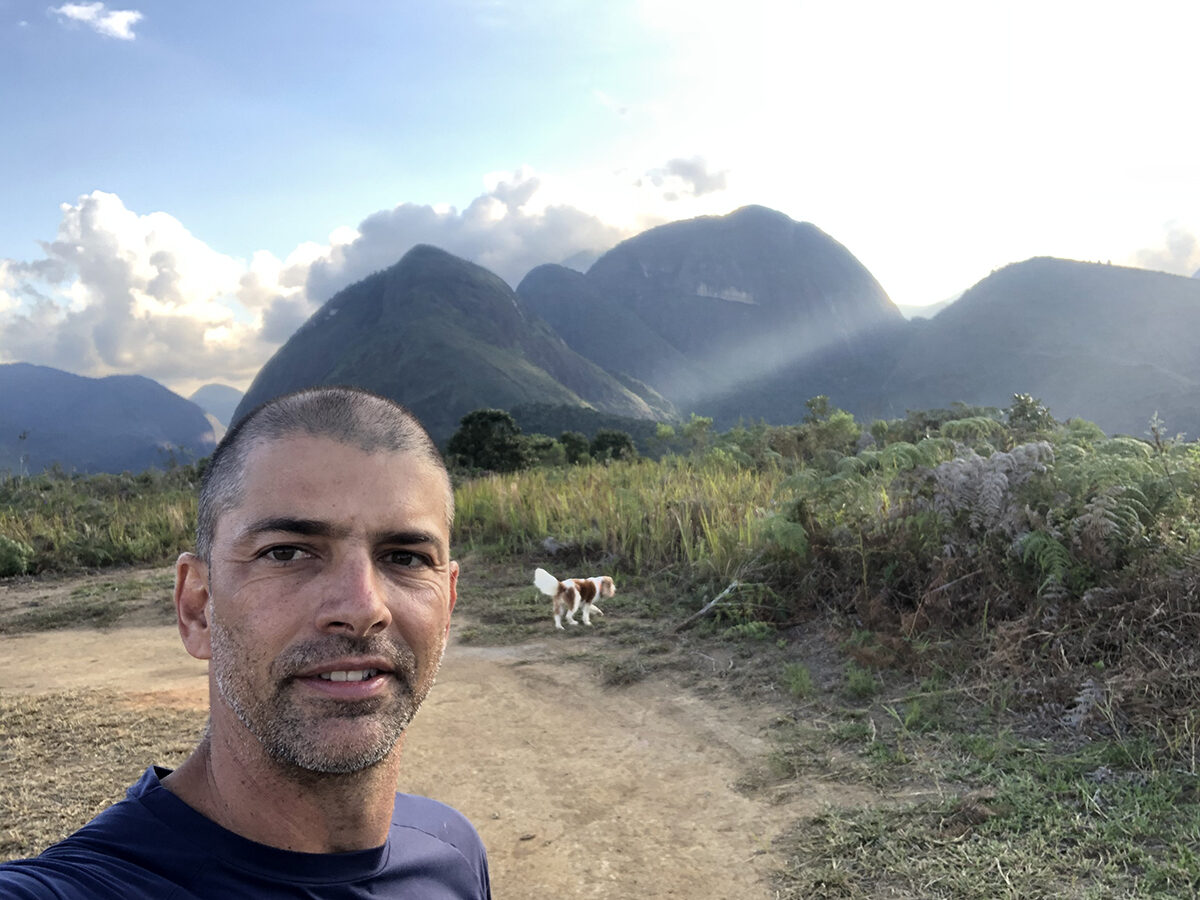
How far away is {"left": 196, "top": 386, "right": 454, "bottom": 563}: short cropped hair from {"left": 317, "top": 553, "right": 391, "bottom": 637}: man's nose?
196 millimetres

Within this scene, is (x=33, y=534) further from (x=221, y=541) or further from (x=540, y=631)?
(x=221, y=541)

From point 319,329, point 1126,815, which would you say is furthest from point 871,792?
point 319,329

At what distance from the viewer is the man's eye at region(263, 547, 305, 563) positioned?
4.08 feet

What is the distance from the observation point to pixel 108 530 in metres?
11.0

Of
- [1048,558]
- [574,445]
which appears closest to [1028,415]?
[1048,558]

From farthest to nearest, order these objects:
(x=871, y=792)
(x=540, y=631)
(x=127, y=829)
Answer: (x=540, y=631) → (x=871, y=792) → (x=127, y=829)

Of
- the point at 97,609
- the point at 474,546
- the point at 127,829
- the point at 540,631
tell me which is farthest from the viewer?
the point at 474,546

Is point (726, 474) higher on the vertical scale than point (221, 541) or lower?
lower

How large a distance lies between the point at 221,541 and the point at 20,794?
10.8ft

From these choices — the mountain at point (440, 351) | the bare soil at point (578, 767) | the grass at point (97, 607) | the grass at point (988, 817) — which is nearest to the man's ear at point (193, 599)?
the bare soil at point (578, 767)

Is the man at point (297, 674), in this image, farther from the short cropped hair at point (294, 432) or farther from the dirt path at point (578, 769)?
the dirt path at point (578, 769)

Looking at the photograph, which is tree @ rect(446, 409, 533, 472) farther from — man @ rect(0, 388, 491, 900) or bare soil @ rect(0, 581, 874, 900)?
man @ rect(0, 388, 491, 900)

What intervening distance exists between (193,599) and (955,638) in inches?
177

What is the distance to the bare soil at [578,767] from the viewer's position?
3025 mm
